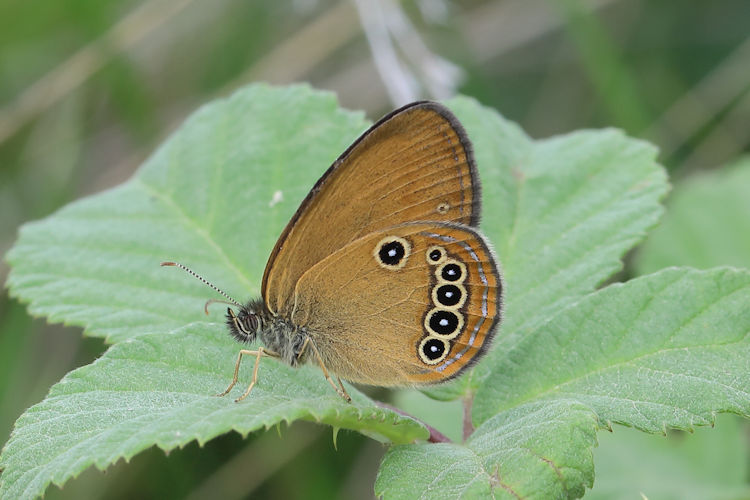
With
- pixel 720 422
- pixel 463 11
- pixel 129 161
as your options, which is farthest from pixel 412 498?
pixel 463 11

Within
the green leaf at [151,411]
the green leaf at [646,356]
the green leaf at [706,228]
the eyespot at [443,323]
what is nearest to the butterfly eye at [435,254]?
the eyespot at [443,323]

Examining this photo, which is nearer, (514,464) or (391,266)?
(514,464)

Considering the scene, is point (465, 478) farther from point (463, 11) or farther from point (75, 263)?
point (463, 11)

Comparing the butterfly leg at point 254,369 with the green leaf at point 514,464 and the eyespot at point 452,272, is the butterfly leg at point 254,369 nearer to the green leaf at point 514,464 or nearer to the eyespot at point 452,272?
the green leaf at point 514,464

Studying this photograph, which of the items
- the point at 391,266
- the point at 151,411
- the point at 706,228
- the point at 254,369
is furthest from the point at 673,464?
the point at 151,411

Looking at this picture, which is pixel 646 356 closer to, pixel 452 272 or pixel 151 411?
pixel 452 272

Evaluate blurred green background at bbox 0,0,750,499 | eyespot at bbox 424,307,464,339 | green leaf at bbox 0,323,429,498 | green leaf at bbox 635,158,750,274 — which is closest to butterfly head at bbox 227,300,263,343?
green leaf at bbox 0,323,429,498
